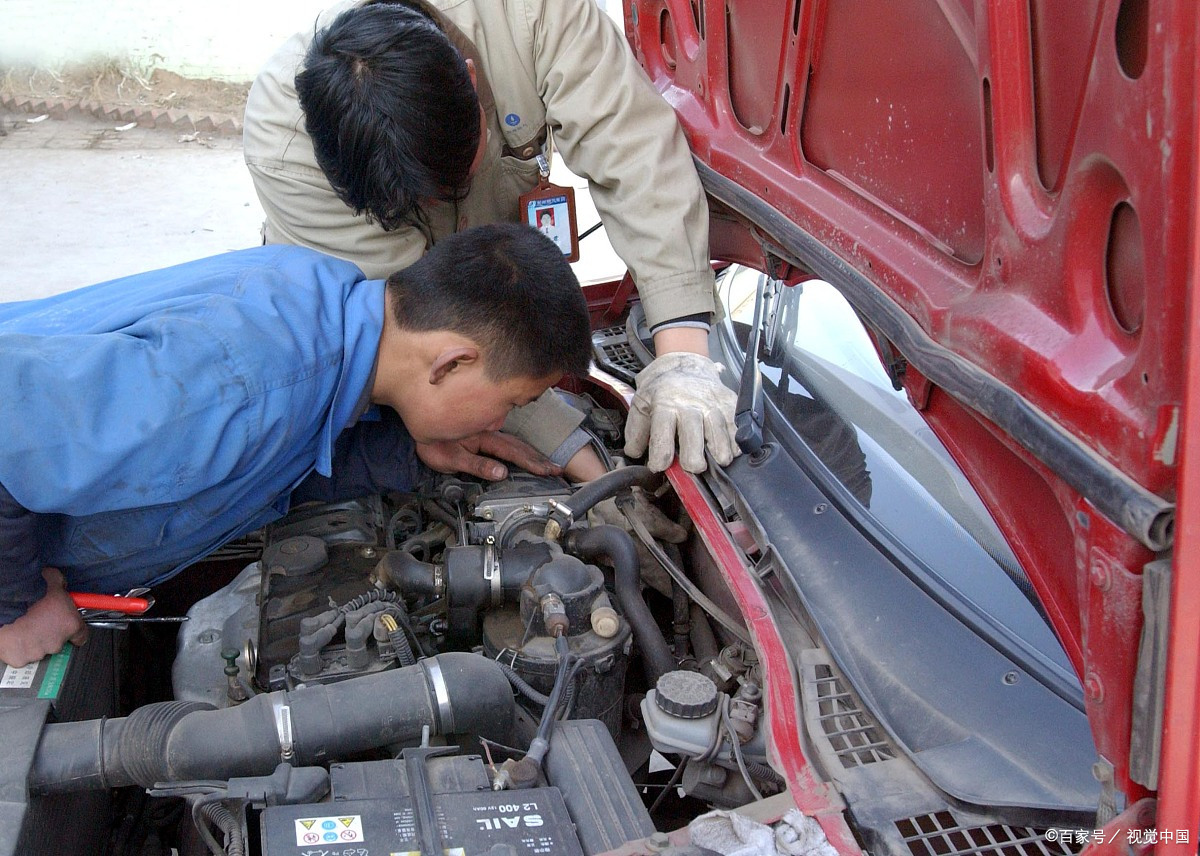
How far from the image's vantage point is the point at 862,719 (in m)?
1.27

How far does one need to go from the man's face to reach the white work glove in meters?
0.23

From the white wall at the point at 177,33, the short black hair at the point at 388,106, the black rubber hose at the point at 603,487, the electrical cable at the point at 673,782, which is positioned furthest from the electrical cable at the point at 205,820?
the white wall at the point at 177,33

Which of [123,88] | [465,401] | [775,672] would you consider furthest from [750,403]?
[123,88]

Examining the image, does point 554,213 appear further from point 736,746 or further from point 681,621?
point 736,746

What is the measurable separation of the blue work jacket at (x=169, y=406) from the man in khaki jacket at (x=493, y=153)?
0.88 feet

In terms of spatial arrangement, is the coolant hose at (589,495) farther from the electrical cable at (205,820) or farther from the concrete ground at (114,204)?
the concrete ground at (114,204)

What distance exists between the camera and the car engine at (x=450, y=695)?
1.22 m

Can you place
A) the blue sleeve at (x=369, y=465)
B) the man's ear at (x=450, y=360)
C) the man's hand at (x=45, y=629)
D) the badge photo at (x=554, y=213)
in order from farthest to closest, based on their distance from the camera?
the badge photo at (x=554, y=213) < the blue sleeve at (x=369, y=465) < the man's ear at (x=450, y=360) < the man's hand at (x=45, y=629)

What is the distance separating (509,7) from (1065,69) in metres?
1.55

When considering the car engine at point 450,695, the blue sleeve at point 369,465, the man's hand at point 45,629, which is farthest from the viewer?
the blue sleeve at point 369,465

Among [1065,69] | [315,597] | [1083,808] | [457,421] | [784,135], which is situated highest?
[1065,69]

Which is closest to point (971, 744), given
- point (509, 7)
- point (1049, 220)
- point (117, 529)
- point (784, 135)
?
point (1049, 220)

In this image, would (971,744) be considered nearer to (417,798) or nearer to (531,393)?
(417,798)

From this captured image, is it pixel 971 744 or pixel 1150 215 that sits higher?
pixel 1150 215
